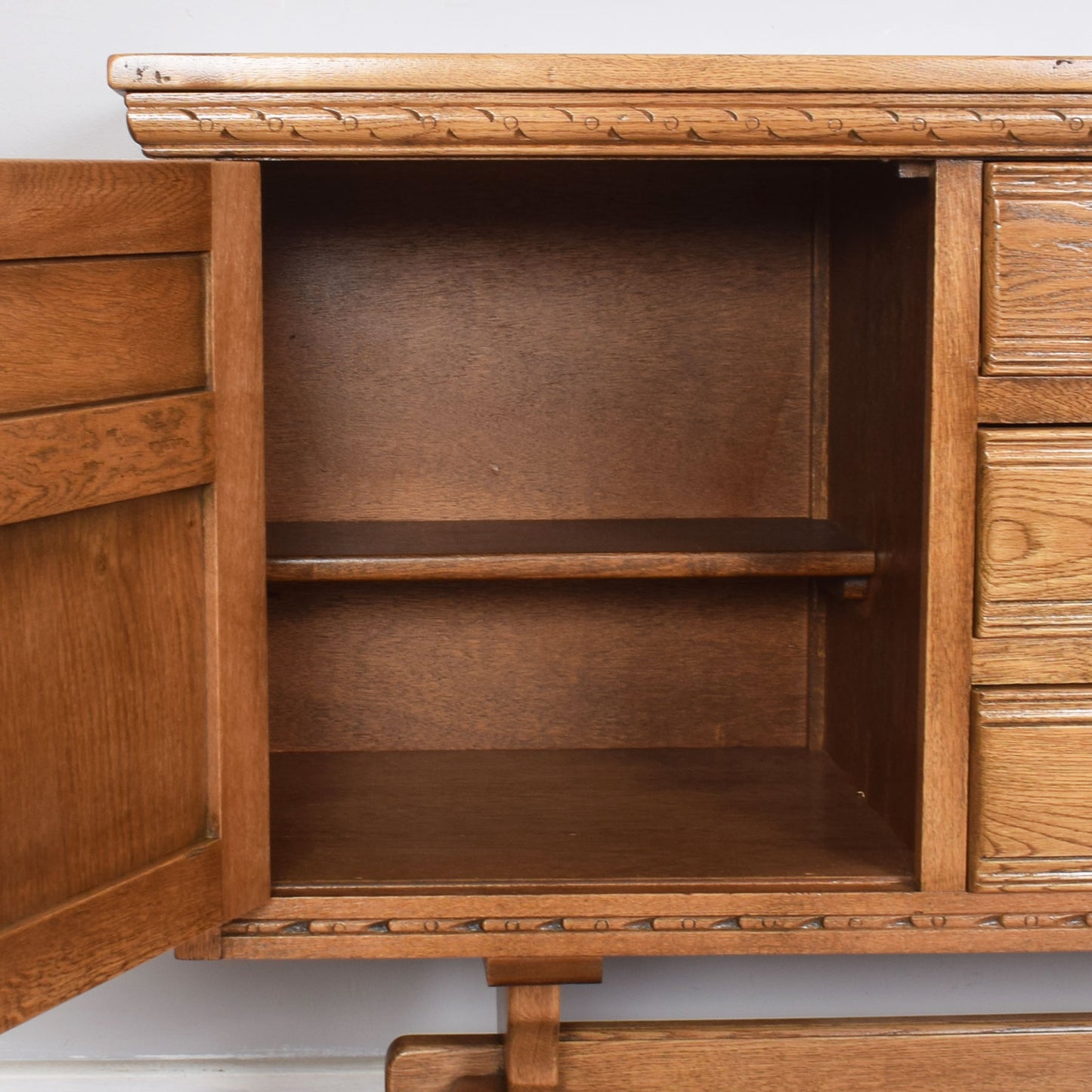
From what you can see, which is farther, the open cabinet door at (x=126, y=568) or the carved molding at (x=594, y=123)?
the carved molding at (x=594, y=123)

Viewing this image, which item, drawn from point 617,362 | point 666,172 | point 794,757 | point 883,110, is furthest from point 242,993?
point 883,110

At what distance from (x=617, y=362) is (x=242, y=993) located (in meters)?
0.99

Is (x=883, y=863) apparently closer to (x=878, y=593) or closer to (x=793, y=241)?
(x=878, y=593)

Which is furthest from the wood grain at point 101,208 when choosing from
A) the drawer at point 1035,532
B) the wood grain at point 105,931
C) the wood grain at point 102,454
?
the drawer at point 1035,532

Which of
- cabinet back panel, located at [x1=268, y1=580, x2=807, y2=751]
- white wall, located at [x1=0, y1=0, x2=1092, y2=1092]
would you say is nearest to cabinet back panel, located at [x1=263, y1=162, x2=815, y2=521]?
cabinet back panel, located at [x1=268, y1=580, x2=807, y2=751]

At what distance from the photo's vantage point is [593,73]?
1.13m

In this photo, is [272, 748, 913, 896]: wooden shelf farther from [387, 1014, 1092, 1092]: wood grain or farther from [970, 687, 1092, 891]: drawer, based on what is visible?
[387, 1014, 1092, 1092]: wood grain

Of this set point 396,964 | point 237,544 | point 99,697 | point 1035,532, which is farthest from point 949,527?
point 396,964

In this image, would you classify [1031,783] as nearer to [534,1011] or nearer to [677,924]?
[677,924]

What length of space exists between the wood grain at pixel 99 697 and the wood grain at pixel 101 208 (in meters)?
0.19

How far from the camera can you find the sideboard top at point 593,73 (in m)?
1.11

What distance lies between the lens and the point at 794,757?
1659mm

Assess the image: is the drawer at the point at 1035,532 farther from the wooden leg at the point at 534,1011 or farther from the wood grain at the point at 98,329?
the wood grain at the point at 98,329

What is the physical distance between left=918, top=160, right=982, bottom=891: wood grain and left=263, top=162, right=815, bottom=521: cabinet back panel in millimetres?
468
